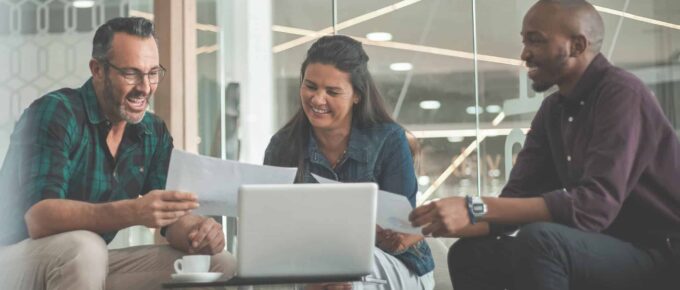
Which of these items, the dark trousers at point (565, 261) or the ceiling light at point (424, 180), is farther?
the ceiling light at point (424, 180)

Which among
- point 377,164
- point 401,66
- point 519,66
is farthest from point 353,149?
point 519,66

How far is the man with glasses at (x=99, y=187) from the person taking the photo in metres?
2.66

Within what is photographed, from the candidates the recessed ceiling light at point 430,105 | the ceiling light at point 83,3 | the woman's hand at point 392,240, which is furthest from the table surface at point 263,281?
the recessed ceiling light at point 430,105

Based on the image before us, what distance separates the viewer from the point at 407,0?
5543 millimetres

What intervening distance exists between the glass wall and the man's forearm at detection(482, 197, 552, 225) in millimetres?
2731

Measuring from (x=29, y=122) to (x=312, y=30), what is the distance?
278cm

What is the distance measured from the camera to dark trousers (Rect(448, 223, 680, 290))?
2490 mm

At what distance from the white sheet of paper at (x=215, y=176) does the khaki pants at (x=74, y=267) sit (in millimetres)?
268

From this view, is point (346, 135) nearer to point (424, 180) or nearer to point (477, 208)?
point (477, 208)

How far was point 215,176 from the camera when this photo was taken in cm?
258

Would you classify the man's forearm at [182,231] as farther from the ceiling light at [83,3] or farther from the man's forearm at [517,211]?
the ceiling light at [83,3]

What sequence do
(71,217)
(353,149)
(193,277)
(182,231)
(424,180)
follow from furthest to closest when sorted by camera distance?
(424,180) → (353,149) → (182,231) → (71,217) → (193,277)

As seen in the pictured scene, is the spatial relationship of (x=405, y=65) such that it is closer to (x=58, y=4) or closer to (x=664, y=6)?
(x=664, y=6)

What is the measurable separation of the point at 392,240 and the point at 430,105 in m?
2.45
